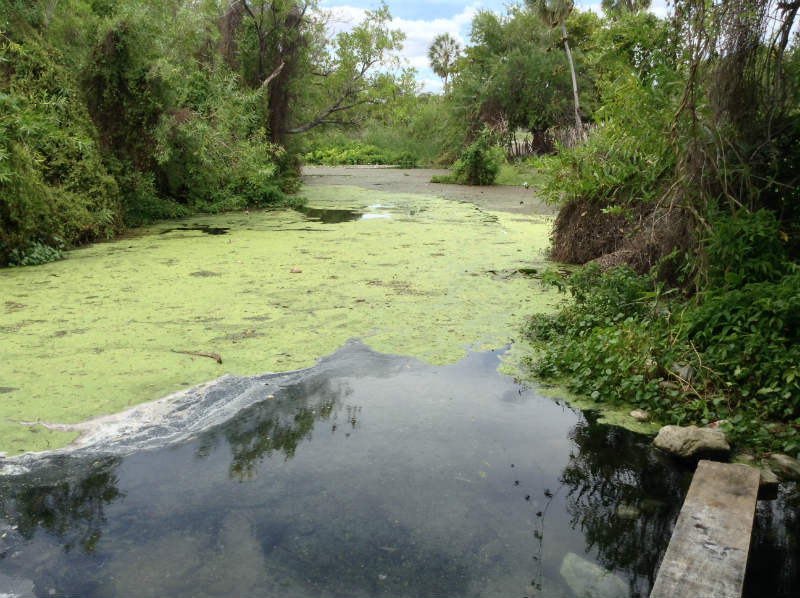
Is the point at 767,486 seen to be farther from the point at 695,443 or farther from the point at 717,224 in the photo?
the point at 717,224

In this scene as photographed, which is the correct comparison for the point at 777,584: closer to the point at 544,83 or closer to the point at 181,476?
the point at 181,476

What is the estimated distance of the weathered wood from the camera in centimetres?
191

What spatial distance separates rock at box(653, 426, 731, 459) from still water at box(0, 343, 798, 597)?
0.07 metres

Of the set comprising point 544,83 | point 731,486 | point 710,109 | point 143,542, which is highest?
point 544,83

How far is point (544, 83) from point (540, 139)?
1.89 metres

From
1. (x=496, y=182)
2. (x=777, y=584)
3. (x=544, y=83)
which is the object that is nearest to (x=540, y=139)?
(x=544, y=83)

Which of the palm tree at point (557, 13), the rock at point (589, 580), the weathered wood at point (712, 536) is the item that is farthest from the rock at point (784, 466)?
the palm tree at point (557, 13)

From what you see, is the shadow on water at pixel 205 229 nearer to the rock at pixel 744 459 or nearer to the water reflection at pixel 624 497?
the water reflection at pixel 624 497

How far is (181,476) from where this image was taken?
Result: 2691 mm

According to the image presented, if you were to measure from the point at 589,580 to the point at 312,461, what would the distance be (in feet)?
4.12

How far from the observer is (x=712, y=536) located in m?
2.15

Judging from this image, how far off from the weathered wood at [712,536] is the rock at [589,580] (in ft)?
0.50

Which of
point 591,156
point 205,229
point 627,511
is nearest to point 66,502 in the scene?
point 627,511

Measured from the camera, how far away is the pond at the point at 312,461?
212cm
